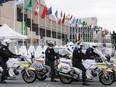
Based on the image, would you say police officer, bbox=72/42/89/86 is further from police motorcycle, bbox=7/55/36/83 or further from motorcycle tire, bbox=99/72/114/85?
police motorcycle, bbox=7/55/36/83

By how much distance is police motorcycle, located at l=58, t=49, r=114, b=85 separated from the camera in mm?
11922

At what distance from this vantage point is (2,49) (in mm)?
12555

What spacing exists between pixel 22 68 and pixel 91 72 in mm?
3088

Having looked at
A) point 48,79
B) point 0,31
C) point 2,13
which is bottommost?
point 48,79

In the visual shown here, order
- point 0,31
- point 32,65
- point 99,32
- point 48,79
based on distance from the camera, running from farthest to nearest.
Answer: point 99,32 < point 0,31 < point 48,79 < point 32,65

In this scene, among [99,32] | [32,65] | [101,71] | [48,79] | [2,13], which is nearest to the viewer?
[101,71]

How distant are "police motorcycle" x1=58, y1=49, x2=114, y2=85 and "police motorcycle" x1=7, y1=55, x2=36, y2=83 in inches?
48.9

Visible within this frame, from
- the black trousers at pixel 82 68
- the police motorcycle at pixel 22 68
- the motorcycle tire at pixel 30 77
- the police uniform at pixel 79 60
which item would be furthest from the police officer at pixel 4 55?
the black trousers at pixel 82 68

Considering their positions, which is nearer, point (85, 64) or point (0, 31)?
point (85, 64)

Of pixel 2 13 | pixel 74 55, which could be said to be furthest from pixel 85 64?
pixel 2 13

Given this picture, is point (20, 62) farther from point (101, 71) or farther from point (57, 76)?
point (101, 71)

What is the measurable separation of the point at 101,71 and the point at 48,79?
3.28 meters

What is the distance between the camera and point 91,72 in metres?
12.9

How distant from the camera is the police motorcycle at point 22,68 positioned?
12413mm
